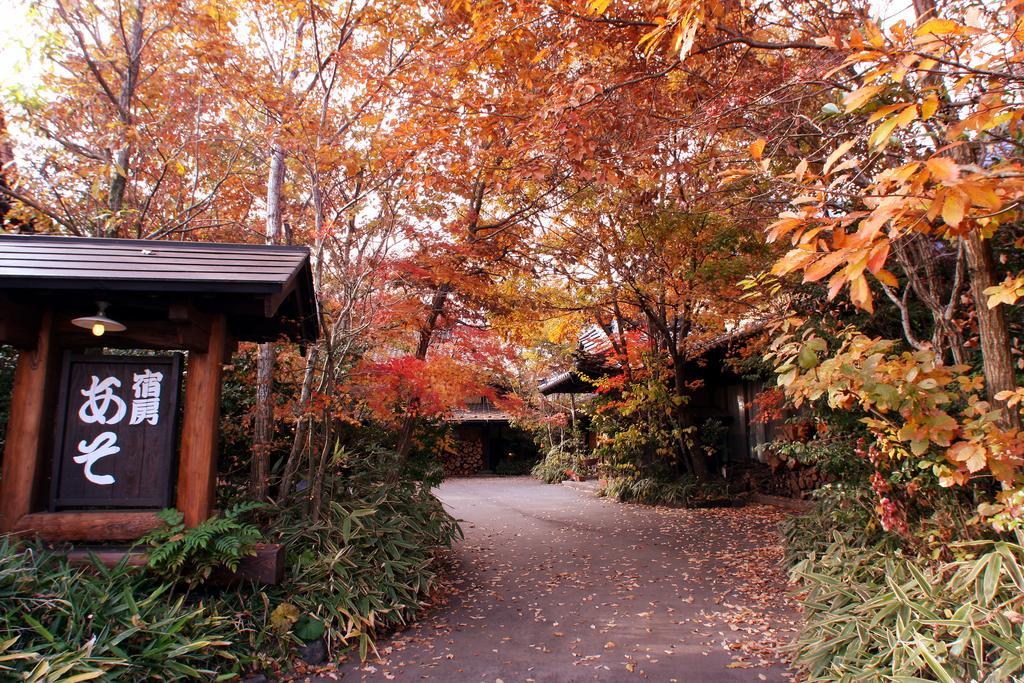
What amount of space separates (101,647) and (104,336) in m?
2.36

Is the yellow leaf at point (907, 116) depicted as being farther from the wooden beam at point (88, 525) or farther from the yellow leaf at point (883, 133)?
the wooden beam at point (88, 525)

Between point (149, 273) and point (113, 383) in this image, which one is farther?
point (113, 383)

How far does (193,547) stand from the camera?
14.1ft

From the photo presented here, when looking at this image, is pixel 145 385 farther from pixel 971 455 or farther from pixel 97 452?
pixel 971 455

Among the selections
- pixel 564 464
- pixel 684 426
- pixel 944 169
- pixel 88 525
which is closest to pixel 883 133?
pixel 944 169

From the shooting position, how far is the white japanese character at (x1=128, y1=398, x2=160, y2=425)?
4.66m

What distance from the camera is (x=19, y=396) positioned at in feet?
15.1

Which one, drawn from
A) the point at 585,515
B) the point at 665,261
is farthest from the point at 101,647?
the point at 585,515

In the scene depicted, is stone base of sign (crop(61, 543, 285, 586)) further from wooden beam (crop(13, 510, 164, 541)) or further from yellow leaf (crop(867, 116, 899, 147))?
yellow leaf (crop(867, 116, 899, 147))

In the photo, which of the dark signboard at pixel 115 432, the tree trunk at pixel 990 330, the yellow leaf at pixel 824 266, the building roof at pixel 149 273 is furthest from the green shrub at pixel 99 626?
the tree trunk at pixel 990 330

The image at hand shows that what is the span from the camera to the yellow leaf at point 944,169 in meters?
1.97

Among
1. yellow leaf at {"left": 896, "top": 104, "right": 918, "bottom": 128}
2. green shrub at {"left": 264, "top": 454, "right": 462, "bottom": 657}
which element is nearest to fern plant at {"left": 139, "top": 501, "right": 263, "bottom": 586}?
green shrub at {"left": 264, "top": 454, "right": 462, "bottom": 657}

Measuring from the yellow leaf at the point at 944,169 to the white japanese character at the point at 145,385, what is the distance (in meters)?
5.11

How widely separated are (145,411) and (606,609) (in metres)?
4.54
